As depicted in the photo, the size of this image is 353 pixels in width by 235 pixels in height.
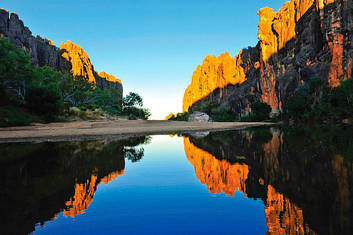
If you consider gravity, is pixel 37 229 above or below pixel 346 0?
below

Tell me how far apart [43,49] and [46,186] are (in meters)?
108

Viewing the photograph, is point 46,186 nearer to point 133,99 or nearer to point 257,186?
point 257,186

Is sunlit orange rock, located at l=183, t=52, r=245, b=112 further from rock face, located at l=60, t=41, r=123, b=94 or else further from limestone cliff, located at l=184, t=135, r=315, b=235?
limestone cliff, located at l=184, t=135, r=315, b=235

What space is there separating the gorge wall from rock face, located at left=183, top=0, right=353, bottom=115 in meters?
73.8

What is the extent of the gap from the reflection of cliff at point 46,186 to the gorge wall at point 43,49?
73.9m

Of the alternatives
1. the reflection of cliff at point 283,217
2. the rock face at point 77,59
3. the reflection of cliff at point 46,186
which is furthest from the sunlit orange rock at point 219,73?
the reflection of cliff at point 283,217

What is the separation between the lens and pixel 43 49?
3578 inches

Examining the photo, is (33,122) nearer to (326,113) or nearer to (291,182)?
(291,182)

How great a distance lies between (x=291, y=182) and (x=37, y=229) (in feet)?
16.4

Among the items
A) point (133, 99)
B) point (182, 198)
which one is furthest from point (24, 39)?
point (182, 198)

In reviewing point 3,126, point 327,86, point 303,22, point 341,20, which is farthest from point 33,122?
point 303,22

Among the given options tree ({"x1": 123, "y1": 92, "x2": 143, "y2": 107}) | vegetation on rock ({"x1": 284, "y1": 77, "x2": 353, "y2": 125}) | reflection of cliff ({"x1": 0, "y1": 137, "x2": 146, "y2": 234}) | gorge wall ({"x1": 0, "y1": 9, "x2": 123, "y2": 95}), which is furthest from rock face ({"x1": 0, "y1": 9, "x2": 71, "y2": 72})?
vegetation on rock ({"x1": 284, "y1": 77, "x2": 353, "y2": 125})

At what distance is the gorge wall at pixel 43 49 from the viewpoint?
67.9 m

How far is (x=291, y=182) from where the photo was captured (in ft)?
15.4
